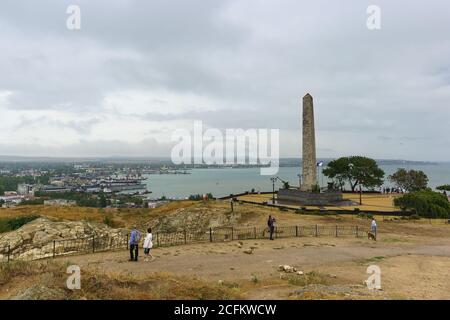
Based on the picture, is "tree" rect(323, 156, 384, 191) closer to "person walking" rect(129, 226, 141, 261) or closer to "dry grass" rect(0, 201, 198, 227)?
"dry grass" rect(0, 201, 198, 227)

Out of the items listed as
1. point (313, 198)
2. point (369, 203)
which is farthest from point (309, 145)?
point (369, 203)

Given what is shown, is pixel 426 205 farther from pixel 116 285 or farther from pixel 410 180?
pixel 116 285

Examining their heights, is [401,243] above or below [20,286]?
below

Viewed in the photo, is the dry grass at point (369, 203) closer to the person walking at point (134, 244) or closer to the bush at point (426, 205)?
the bush at point (426, 205)

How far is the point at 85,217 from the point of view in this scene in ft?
105

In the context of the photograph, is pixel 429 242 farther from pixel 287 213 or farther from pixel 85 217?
pixel 85 217

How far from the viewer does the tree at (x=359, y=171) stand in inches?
1986

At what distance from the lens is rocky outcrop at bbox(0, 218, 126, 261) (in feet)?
59.5

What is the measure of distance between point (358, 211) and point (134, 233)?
78.4 feet

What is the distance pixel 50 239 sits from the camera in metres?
21.3

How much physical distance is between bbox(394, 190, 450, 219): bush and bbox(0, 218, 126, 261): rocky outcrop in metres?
26.5

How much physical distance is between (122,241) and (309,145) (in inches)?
990

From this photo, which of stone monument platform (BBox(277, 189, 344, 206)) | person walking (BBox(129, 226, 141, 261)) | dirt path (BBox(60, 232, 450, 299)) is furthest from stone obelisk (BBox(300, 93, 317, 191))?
person walking (BBox(129, 226, 141, 261))
